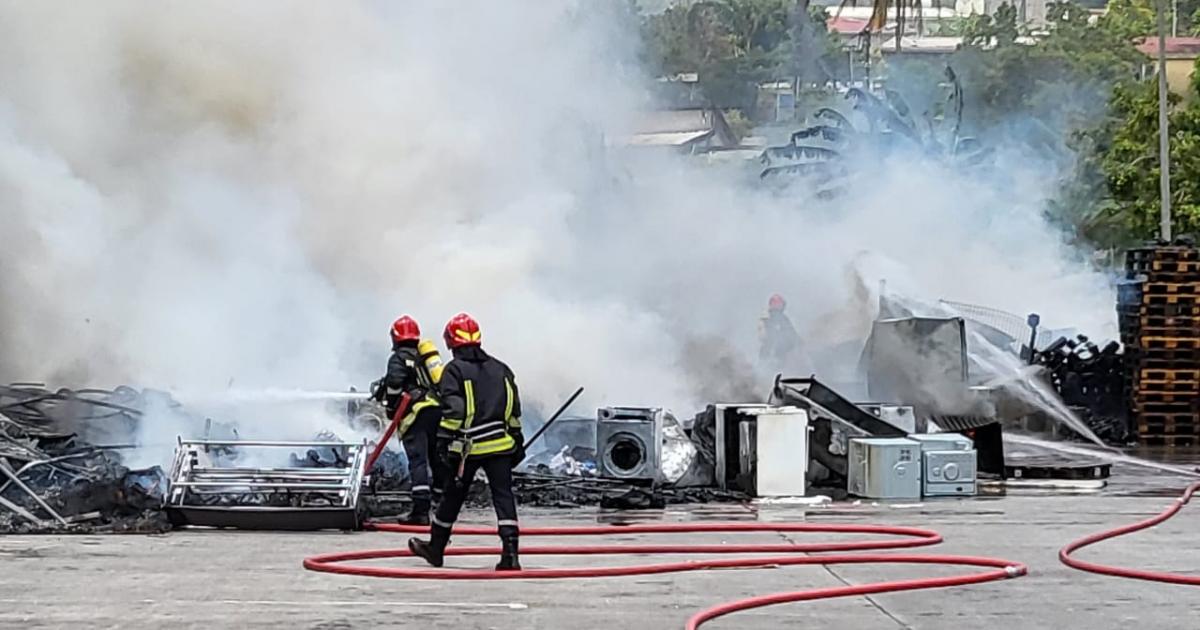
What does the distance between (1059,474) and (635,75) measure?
37.9ft

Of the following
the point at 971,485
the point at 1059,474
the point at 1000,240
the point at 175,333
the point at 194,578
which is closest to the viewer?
the point at 194,578

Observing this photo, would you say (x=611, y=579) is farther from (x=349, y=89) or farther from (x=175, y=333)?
(x=349, y=89)

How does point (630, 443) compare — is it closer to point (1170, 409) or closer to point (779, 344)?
point (779, 344)

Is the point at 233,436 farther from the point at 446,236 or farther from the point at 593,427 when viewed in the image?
the point at 446,236

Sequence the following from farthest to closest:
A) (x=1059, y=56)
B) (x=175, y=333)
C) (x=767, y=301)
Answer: (x=1059, y=56) < (x=767, y=301) < (x=175, y=333)

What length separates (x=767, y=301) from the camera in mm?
26703

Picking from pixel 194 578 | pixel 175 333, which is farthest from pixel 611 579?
pixel 175 333

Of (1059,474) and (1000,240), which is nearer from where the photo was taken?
(1059,474)

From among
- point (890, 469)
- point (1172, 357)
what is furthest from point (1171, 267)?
point (890, 469)

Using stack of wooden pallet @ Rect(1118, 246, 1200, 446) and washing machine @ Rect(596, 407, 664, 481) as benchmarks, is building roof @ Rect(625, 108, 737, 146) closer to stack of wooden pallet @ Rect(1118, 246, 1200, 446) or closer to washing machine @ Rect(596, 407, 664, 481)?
stack of wooden pallet @ Rect(1118, 246, 1200, 446)

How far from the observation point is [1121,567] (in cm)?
1142

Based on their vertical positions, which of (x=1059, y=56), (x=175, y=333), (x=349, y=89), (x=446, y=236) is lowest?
(x=175, y=333)

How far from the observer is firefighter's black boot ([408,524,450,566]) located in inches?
436

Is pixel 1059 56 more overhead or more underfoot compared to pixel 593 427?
more overhead
